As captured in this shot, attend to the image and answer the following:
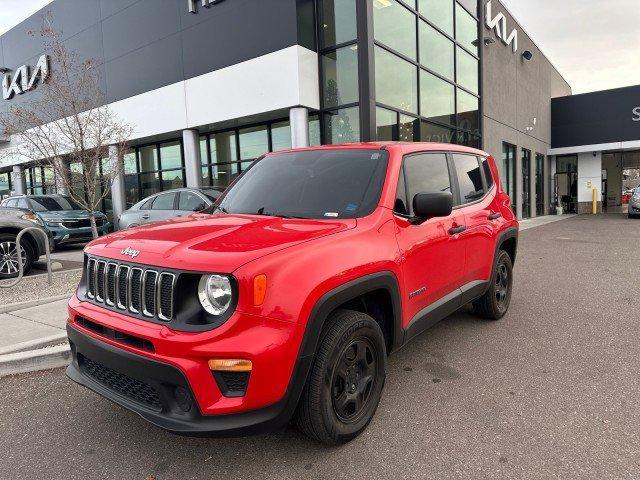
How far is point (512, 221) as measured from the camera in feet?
16.4

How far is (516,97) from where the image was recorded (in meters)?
21.0

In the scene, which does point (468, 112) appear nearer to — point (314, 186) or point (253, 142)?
point (253, 142)

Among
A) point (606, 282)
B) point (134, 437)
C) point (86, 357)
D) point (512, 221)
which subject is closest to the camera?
point (86, 357)

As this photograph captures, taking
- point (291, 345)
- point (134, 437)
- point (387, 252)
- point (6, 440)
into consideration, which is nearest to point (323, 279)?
point (291, 345)

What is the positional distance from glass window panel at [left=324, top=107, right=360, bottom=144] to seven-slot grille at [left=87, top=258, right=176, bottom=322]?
30.5 ft

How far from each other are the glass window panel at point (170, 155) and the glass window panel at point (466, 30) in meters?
10.3

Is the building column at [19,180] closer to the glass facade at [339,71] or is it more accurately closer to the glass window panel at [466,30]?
the glass facade at [339,71]

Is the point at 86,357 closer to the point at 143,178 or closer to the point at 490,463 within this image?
the point at 490,463

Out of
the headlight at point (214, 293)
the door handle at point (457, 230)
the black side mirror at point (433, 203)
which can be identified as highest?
the black side mirror at point (433, 203)

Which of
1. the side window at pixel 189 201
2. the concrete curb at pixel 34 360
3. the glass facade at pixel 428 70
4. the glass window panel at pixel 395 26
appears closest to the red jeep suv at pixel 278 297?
the concrete curb at pixel 34 360

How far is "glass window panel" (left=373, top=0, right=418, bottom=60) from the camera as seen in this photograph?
11.5 metres

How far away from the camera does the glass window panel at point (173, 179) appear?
15.6 m

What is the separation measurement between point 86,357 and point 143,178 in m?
15.6

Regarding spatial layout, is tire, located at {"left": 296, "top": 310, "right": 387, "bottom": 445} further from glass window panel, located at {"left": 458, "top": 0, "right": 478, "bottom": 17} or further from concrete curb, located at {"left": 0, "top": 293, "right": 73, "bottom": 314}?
glass window panel, located at {"left": 458, "top": 0, "right": 478, "bottom": 17}
